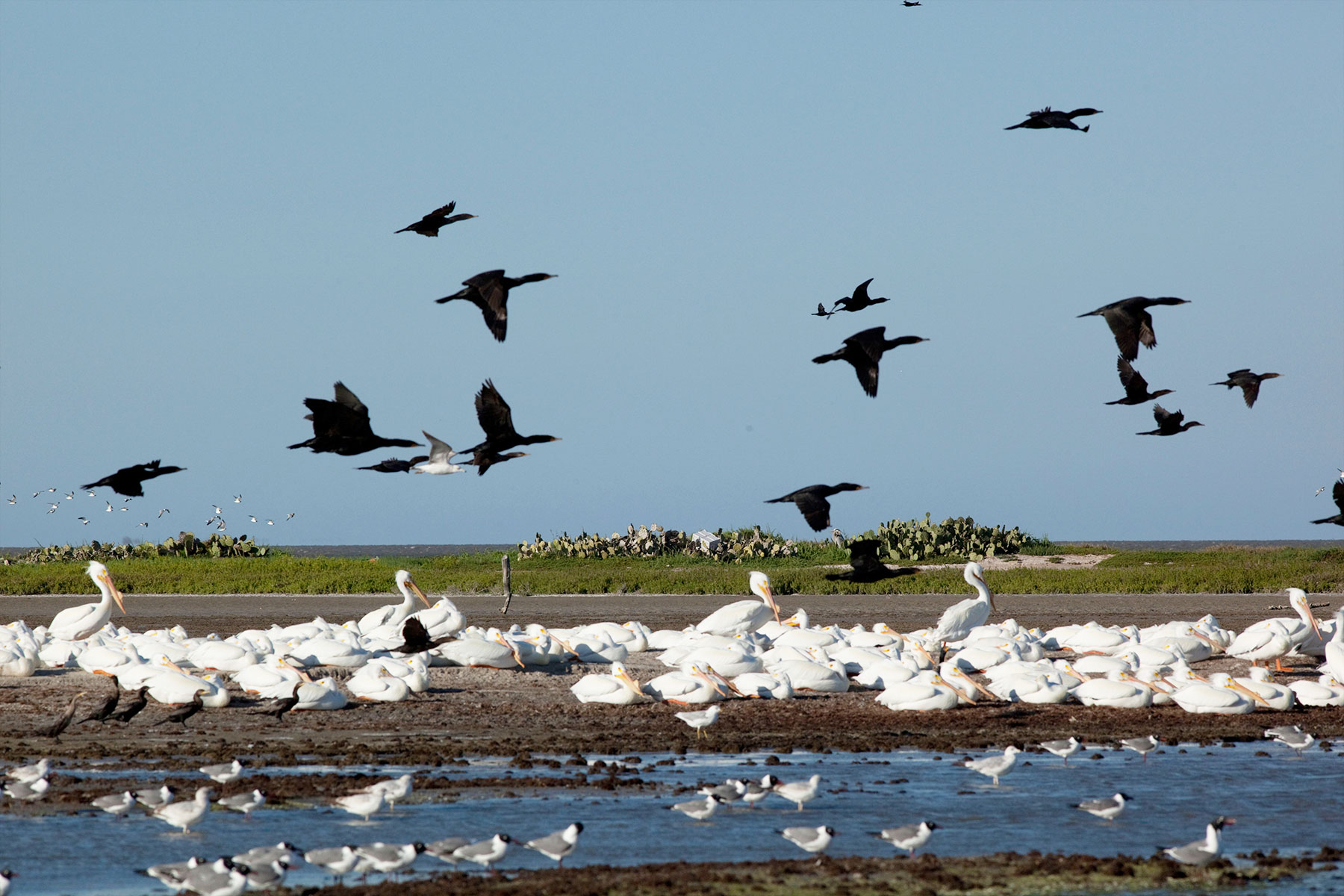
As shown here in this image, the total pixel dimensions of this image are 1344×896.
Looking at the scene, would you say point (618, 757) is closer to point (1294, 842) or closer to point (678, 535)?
point (1294, 842)

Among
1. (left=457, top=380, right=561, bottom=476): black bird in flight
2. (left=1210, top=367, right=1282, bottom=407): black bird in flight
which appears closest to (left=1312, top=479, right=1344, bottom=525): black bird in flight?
(left=1210, top=367, right=1282, bottom=407): black bird in flight

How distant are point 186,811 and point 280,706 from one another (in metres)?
4.89

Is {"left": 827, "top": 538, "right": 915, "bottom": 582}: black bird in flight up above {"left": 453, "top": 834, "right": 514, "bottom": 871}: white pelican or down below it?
above

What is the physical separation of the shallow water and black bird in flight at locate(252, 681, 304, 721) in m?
2.40

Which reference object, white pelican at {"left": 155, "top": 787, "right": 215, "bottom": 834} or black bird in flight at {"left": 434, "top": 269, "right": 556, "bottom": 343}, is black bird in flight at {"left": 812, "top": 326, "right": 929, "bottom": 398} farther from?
white pelican at {"left": 155, "top": 787, "right": 215, "bottom": 834}

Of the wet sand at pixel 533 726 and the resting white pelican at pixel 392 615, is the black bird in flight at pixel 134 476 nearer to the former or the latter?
the wet sand at pixel 533 726

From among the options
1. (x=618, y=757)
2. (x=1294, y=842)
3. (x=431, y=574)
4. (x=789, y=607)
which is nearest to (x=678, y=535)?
(x=431, y=574)

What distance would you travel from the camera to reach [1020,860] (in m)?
9.64

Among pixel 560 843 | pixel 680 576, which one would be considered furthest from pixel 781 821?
pixel 680 576

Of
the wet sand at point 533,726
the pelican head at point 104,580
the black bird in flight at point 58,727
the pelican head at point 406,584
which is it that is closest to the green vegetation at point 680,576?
the pelican head at point 406,584

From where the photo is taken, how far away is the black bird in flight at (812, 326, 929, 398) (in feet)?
38.0

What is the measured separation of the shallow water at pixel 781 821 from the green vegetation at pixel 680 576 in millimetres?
17431

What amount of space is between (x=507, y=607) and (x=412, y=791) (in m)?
17.4

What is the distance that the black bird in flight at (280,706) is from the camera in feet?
48.4
